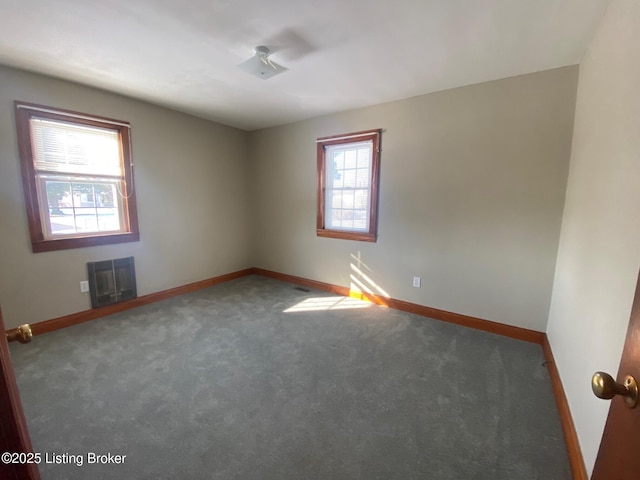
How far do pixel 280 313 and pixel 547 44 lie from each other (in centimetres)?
333

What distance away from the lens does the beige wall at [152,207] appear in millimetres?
2570

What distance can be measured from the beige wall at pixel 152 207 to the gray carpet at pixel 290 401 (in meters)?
0.55

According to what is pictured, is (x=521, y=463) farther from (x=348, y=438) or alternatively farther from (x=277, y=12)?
(x=277, y=12)

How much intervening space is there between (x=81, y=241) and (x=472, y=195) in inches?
160

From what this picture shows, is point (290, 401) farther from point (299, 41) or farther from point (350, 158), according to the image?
point (350, 158)

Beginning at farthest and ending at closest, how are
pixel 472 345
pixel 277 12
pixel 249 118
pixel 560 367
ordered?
pixel 249 118
pixel 472 345
pixel 560 367
pixel 277 12

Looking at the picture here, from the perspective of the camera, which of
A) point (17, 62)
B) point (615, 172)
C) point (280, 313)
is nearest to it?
point (615, 172)

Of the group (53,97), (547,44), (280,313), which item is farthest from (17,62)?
(547,44)

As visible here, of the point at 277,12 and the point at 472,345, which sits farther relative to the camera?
the point at 472,345

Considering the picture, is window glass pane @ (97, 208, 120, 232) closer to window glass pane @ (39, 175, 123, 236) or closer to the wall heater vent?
window glass pane @ (39, 175, 123, 236)

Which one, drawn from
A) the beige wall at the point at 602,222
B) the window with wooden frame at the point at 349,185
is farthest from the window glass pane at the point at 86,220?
the beige wall at the point at 602,222

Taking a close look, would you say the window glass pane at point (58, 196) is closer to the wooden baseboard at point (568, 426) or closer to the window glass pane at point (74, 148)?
the window glass pane at point (74, 148)

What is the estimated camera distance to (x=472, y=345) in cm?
261

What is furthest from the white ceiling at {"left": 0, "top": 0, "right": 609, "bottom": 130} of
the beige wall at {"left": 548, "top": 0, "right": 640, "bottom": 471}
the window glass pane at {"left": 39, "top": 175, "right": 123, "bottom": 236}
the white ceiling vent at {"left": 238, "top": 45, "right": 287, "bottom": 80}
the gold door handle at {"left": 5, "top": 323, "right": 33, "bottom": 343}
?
the gold door handle at {"left": 5, "top": 323, "right": 33, "bottom": 343}
